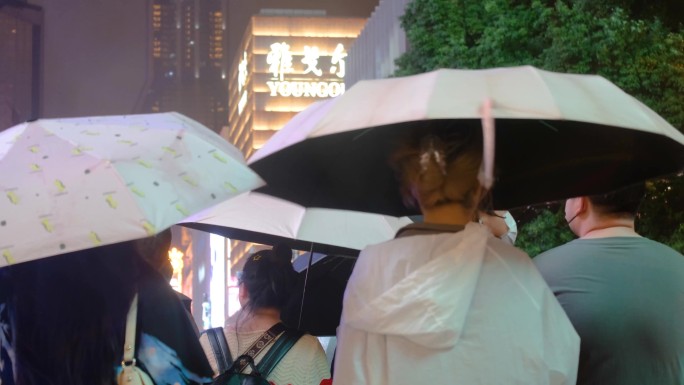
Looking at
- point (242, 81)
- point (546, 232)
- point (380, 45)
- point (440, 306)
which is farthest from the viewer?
point (242, 81)

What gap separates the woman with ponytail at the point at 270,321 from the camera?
4359 millimetres

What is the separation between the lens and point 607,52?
14523 mm

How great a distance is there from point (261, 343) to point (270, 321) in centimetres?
13

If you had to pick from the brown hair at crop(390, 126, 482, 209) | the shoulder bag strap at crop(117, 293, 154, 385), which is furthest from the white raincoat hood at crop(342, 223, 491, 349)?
the shoulder bag strap at crop(117, 293, 154, 385)

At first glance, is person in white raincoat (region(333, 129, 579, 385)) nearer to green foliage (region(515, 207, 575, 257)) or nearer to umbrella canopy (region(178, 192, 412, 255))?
umbrella canopy (region(178, 192, 412, 255))

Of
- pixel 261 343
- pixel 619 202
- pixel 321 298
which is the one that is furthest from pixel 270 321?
pixel 619 202

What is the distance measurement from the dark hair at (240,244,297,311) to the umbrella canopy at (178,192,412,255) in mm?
133

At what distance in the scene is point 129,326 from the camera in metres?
3.05

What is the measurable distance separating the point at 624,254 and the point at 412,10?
18940 mm

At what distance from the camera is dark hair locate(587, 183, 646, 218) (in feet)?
11.6

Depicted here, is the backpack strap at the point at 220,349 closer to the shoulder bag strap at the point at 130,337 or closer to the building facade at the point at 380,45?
the shoulder bag strap at the point at 130,337

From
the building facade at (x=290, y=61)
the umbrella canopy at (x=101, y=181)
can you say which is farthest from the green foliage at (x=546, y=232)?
the building facade at (x=290, y=61)

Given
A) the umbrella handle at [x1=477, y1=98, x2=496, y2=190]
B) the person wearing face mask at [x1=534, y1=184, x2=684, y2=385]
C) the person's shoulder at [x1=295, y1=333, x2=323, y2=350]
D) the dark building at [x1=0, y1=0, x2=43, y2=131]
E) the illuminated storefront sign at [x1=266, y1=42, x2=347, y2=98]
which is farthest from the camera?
Answer: the illuminated storefront sign at [x1=266, y1=42, x2=347, y2=98]

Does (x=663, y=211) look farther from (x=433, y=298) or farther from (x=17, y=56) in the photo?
(x=17, y=56)
